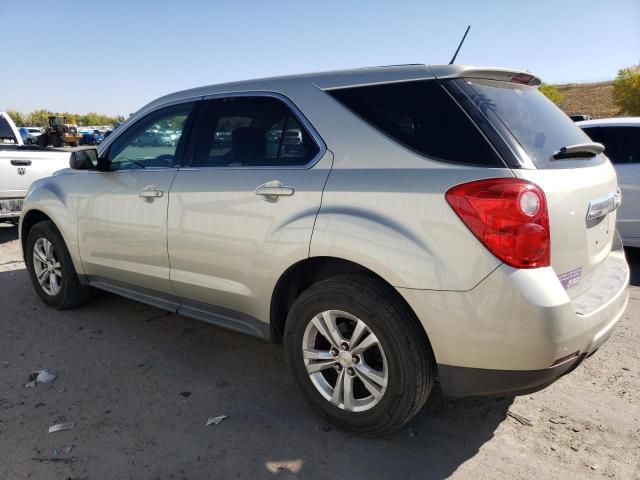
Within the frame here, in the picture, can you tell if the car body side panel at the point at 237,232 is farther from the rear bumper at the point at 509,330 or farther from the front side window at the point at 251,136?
the rear bumper at the point at 509,330

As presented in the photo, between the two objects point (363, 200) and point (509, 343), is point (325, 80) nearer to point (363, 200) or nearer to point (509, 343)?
point (363, 200)

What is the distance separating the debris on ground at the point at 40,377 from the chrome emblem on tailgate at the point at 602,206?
10.7ft

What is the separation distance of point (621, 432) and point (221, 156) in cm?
273

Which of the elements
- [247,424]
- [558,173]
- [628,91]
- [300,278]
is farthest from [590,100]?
[247,424]

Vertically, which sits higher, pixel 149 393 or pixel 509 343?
pixel 509 343

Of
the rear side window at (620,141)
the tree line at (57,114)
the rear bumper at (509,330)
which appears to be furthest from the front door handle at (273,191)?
the tree line at (57,114)

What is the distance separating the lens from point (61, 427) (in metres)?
2.77

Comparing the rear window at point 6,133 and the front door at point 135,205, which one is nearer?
the front door at point 135,205

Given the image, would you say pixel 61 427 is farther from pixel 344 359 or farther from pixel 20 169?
pixel 20 169

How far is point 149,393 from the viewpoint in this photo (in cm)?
314

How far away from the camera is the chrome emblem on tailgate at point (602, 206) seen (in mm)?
2432

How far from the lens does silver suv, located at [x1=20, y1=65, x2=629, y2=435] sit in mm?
2146

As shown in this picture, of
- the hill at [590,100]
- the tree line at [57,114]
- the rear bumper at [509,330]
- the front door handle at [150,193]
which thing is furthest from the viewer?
the tree line at [57,114]

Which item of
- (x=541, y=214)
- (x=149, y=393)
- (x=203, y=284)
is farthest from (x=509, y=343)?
(x=149, y=393)
